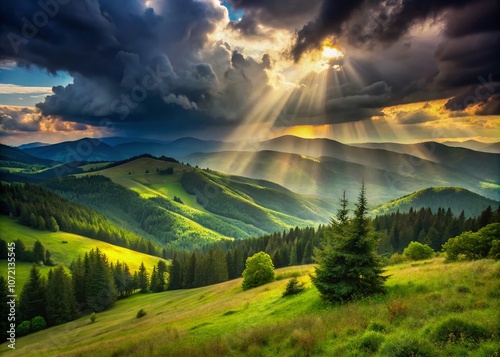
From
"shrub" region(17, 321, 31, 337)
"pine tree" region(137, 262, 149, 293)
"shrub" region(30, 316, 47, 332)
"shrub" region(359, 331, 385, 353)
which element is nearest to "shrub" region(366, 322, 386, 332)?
"shrub" region(359, 331, 385, 353)

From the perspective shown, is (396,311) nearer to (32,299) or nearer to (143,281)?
(32,299)

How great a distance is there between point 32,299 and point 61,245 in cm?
9125

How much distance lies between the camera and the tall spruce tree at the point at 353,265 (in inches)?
832

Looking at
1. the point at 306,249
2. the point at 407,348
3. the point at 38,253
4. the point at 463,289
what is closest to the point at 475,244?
the point at 463,289

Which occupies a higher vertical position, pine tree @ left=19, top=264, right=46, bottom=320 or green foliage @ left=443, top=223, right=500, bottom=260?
green foliage @ left=443, top=223, right=500, bottom=260

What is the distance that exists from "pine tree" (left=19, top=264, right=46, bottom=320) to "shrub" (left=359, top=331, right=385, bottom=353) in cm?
9506

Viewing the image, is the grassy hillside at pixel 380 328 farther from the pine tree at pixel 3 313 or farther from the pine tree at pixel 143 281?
the pine tree at pixel 143 281

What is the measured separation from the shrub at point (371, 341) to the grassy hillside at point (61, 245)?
145621 mm

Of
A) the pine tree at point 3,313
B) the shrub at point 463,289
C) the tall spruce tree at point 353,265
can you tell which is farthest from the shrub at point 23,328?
the shrub at point 463,289

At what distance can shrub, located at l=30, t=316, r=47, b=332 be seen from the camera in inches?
2881

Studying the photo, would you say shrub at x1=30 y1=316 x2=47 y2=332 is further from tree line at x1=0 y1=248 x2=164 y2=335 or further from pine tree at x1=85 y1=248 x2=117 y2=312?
pine tree at x1=85 y1=248 x2=117 y2=312

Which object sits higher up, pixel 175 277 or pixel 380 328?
pixel 380 328

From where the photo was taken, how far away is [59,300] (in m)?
78.4

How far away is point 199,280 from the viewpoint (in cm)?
9894
